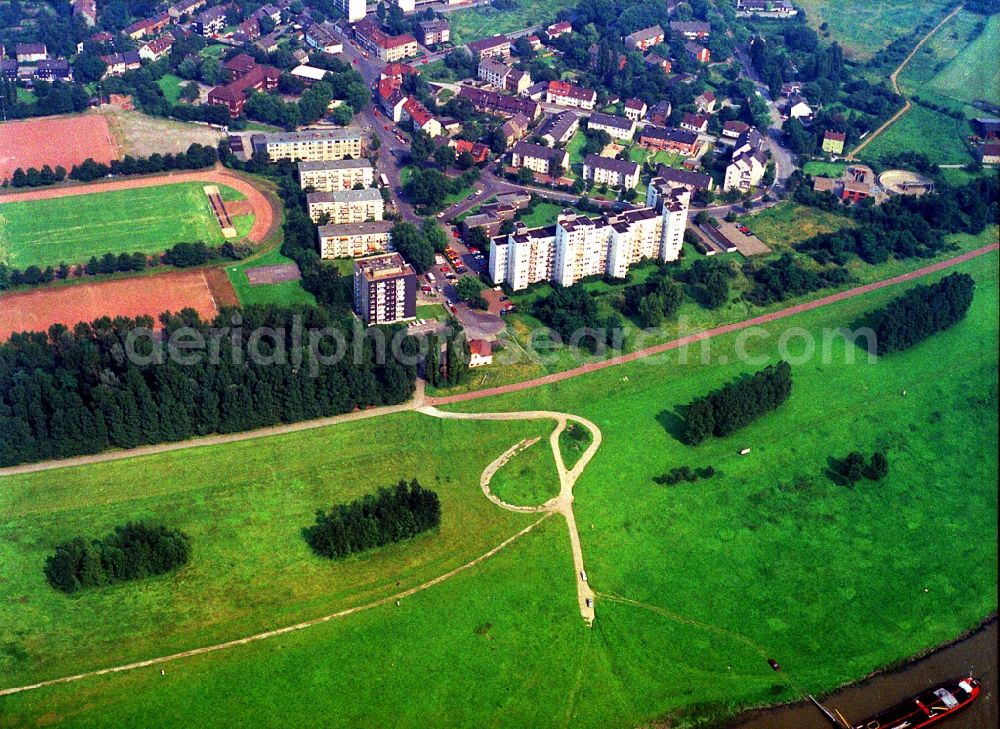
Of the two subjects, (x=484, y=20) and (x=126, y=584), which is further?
(x=484, y=20)

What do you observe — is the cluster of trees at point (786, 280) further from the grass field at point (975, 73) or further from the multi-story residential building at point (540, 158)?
the grass field at point (975, 73)

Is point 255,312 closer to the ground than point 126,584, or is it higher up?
higher up

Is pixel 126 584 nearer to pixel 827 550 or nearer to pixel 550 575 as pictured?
pixel 550 575

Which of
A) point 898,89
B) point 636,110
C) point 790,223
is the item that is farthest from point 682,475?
point 898,89

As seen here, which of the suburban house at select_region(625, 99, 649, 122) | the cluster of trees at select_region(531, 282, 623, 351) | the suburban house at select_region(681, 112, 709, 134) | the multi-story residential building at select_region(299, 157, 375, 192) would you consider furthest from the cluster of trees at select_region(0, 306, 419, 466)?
the suburban house at select_region(625, 99, 649, 122)

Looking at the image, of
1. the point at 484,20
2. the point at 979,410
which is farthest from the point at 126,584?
the point at 484,20

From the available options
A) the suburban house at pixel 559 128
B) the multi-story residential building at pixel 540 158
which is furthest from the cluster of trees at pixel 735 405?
the suburban house at pixel 559 128

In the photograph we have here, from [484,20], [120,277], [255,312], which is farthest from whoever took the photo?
[484,20]
